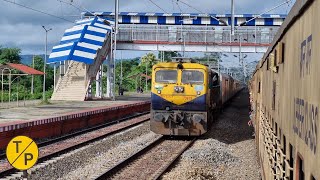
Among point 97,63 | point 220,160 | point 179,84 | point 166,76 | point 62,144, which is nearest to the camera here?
point 220,160

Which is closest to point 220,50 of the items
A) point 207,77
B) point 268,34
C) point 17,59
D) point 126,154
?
point 268,34

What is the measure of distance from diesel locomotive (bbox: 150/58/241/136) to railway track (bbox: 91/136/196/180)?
64 centimetres

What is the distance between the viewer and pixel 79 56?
1572 inches

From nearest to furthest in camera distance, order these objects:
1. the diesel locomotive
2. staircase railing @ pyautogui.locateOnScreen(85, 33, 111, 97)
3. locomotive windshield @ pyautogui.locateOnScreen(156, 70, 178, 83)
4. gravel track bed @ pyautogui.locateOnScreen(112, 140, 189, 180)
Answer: gravel track bed @ pyautogui.locateOnScreen(112, 140, 189, 180) → the diesel locomotive → locomotive windshield @ pyautogui.locateOnScreen(156, 70, 178, 83) → staircase railing @ pyautogui.locateOnScreen(85, 33, 111, 97)

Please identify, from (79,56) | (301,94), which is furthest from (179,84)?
(79,56)

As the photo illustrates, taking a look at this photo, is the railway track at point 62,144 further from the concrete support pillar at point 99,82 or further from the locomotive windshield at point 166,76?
the concrete support pillar at point 99,82

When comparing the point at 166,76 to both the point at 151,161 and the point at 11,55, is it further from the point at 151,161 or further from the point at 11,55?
the point at 11,55

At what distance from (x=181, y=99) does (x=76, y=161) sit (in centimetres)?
549

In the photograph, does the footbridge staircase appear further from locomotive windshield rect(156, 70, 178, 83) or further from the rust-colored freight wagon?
the rust-colored freight wagon

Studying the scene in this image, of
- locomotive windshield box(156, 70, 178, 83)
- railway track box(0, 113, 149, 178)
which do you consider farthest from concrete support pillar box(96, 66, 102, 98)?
locomotive windshield box(156, 70, 178, 83)

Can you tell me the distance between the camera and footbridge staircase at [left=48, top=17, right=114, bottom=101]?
1608 inches

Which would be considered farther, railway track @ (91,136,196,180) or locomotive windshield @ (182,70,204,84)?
locomotive windshield @ (182,70,204,84)

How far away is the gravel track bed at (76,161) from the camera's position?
11.6 meters

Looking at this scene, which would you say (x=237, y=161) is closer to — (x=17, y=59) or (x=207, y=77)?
(x=207, y=77)
